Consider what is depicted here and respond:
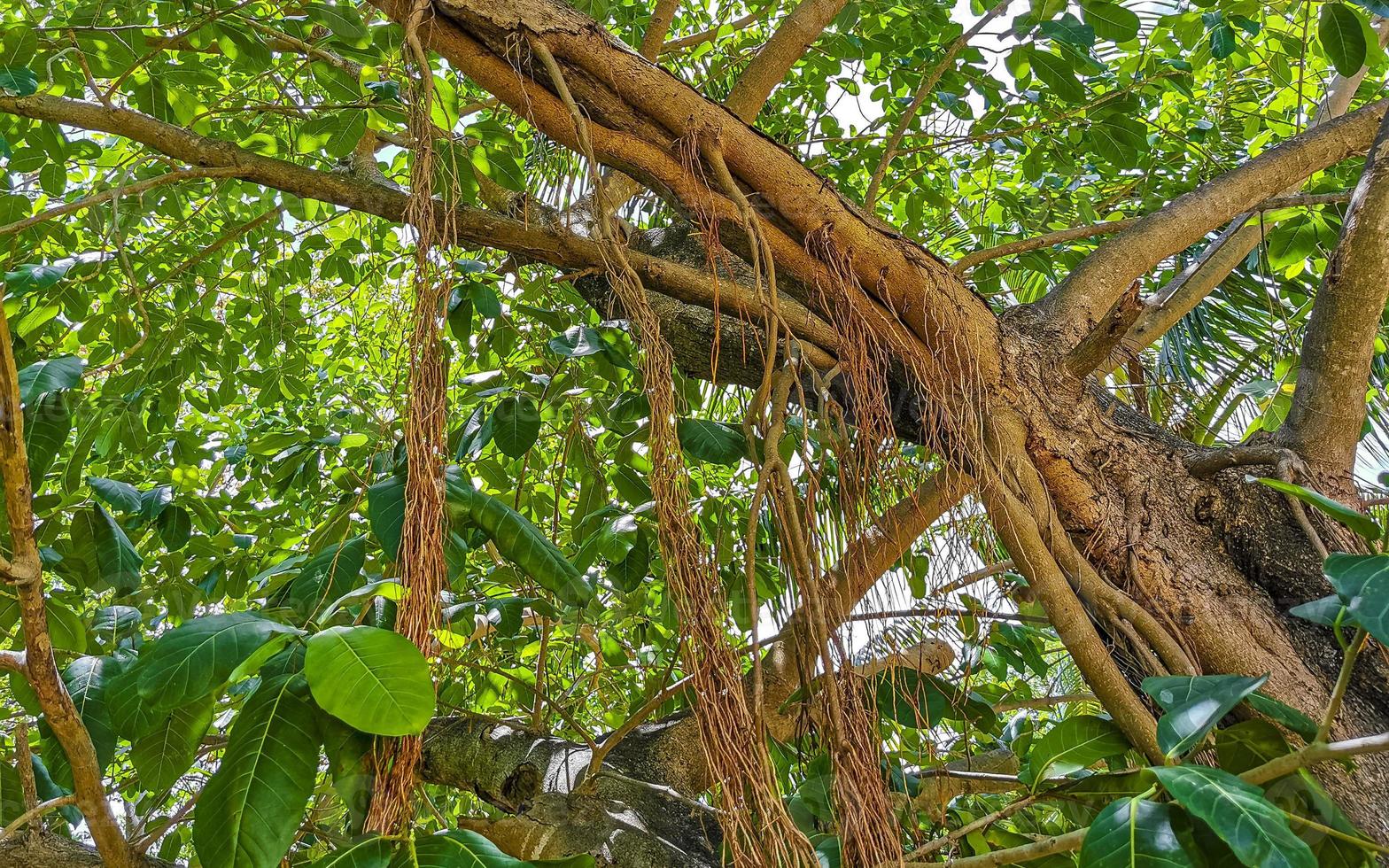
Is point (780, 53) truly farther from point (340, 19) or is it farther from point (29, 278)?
point (29, 278)

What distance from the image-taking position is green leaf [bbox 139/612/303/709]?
2.70ft

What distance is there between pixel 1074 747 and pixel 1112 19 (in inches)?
51.3

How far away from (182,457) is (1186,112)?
3032mm

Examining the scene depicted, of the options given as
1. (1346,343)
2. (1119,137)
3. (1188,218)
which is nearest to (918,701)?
(1346,343)

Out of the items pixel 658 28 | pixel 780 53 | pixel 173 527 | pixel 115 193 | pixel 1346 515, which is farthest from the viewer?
pixel 658 28

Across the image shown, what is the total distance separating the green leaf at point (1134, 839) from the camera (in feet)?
2.43

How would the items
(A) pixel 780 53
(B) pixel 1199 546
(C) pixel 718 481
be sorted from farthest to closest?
1. (C) pixel 718 481
2. (A) pixel 780 53
3. (B) pixel 1199 546

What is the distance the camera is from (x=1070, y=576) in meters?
1.29

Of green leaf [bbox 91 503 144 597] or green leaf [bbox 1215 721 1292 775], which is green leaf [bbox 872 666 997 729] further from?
green leaf [bbox 91 503 144 597]

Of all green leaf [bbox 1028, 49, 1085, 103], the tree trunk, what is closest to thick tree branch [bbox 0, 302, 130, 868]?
the tree trunk

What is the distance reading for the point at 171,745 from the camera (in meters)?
1.11

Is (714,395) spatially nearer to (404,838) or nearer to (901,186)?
(901,186)

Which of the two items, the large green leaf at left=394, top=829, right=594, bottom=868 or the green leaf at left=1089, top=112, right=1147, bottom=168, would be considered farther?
the green leaf at left=1089, top=112, right=1147, bottom=168

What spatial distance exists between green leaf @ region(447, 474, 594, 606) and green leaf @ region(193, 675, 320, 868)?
13.5 inches
